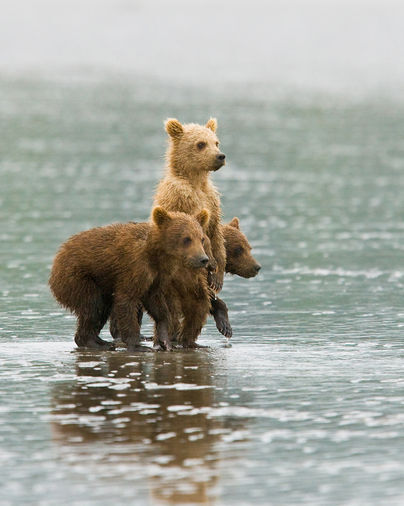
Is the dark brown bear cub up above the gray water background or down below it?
above

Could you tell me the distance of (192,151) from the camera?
37.0 feet

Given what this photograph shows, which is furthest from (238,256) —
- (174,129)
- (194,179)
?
(174,129)

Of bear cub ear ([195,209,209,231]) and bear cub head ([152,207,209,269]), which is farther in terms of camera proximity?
bear cub ear ([195,209,209,231])

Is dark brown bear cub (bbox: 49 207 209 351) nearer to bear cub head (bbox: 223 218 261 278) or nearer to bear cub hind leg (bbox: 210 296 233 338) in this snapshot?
bear cub hind leg (bbox: 210 296 233 338)

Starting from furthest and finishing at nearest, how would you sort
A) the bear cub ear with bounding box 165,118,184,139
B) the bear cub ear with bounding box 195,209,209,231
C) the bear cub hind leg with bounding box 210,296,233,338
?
the bear cub ear with bounding box 165,118,184,139
the bear cub hind leg with bounding box 210,296,233,338
the bear cub ear with bounding box 195,209,209,231

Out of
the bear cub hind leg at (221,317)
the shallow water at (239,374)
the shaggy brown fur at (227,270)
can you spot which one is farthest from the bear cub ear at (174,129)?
the shallow water at (239,374)

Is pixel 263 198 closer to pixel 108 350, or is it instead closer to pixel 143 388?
pixel 108 350

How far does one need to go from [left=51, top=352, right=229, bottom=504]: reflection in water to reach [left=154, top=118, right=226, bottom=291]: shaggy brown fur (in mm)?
1435

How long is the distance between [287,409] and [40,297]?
18.4ft

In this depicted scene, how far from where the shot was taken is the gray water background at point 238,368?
6766 mm

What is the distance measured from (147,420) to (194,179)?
374 cm

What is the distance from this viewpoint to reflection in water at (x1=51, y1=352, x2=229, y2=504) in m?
6.81

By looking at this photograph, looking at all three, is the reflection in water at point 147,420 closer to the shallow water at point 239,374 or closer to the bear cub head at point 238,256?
the shallow water at point 239,374

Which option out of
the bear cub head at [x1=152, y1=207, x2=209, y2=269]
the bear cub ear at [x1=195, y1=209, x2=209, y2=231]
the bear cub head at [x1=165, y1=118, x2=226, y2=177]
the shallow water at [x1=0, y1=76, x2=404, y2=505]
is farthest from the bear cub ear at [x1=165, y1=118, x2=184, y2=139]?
the shallow water at [x1=0, y1=76, x2=404, y2=505]
